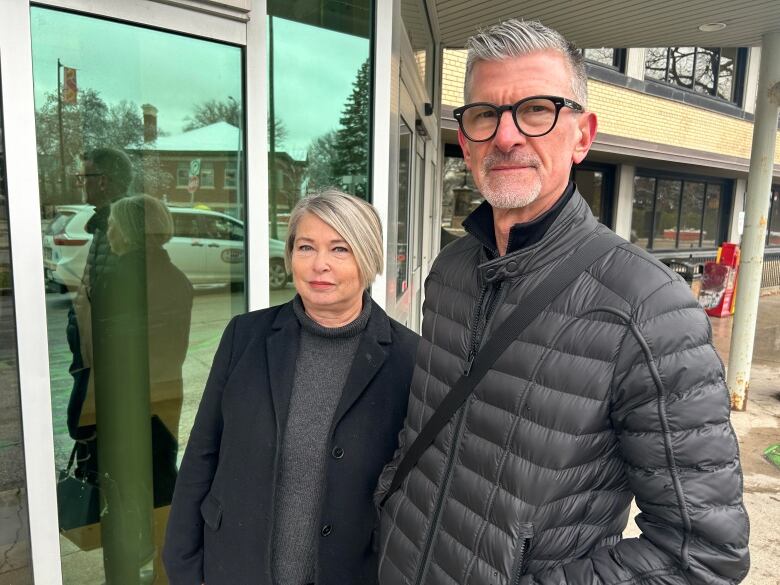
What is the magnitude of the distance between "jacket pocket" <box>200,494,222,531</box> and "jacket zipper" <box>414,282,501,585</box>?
0.64 meters

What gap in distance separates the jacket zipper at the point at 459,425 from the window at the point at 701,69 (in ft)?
46.2

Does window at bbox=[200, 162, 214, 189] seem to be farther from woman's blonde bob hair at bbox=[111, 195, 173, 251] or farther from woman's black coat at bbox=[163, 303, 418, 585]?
woman's black coat at bbox=[163, 303, 418, 585]

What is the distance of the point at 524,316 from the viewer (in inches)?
45.8

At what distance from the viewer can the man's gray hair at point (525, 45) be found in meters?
1.20

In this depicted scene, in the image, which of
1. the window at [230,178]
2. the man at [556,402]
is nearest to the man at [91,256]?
the window at [230,178]

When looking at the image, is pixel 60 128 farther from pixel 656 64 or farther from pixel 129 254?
pixel 656 64

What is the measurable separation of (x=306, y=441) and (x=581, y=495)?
80 cm

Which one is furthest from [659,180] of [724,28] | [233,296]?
[233,296]

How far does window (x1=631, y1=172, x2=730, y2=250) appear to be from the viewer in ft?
48.8

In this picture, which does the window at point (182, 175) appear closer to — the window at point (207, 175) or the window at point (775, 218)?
the window at point (207, 175)

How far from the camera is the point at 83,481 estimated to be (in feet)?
7.01

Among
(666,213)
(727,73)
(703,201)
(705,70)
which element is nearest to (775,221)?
(703,201)

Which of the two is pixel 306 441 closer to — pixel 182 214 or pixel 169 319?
pixel 169 319

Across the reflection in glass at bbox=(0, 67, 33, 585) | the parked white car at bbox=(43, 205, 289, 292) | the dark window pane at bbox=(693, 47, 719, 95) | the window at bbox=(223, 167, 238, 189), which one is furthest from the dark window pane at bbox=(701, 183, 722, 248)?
the reflection in glass at bbox=(0, 67, 33, 585)
